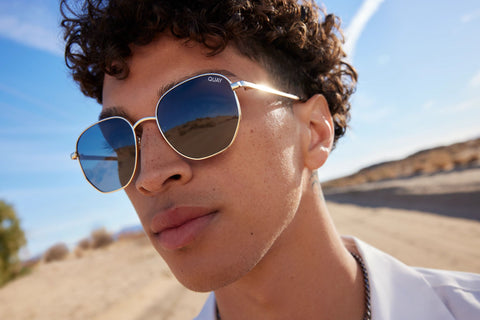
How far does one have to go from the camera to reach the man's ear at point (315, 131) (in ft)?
5.23

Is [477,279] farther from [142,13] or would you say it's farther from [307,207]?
[142,13]

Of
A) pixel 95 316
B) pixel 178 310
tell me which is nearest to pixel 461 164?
pixel 178 310

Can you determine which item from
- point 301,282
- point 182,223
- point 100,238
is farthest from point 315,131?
point 100,238

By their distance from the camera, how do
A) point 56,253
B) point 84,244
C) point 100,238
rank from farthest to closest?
1. point 84,244
2. point 100,238
3. point 56,253

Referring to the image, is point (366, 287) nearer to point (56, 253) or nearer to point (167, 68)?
point (167, 68)

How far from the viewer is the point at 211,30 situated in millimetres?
1438

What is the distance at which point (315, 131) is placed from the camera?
169 cm

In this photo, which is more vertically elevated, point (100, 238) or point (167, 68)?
point (167, 68)

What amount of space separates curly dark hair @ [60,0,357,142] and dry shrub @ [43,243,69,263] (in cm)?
1694

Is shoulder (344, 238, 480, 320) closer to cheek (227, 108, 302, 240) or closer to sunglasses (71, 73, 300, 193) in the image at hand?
cheek (227, 108, 302, 240)

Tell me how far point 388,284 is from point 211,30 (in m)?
1.74

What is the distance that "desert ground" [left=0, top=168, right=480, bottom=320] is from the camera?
435 centimetres

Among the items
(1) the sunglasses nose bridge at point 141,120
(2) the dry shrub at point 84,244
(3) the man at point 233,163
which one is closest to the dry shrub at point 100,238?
(2) the dry shrub at point 84,244

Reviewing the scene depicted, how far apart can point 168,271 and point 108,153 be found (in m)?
5.98
